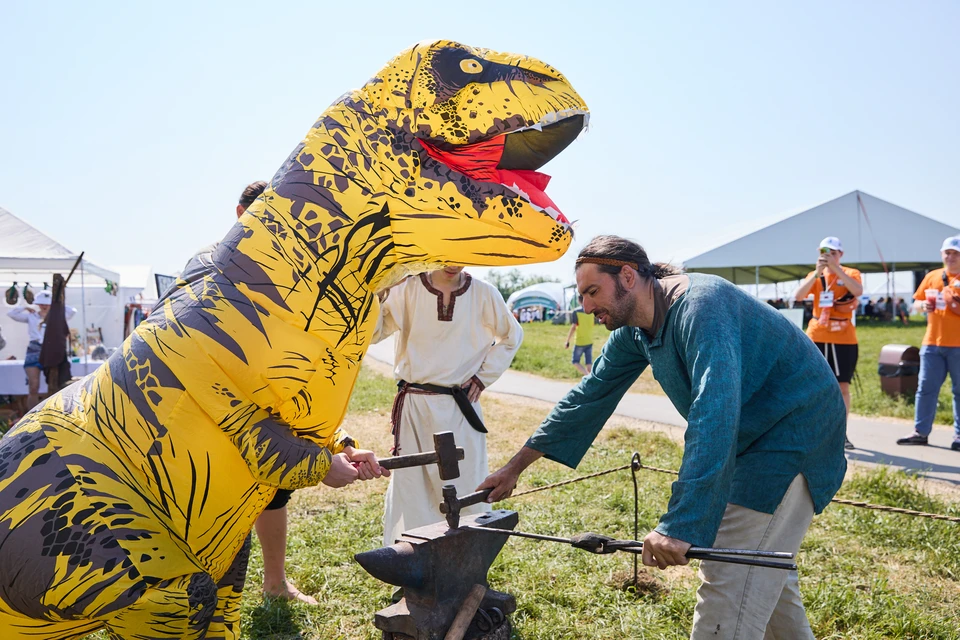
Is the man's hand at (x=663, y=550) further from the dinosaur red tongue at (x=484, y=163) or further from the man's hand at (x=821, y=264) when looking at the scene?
the man's hand at (x=821, y=264)

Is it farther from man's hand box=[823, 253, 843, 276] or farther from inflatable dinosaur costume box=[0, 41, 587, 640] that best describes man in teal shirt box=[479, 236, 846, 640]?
man's hand box=[823, 253, 843, 276]

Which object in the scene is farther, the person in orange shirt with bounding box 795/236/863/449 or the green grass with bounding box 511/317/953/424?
the green grass with bounding box 511/317/953/424

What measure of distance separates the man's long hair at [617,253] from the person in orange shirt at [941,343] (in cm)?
574

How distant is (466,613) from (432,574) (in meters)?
0.15

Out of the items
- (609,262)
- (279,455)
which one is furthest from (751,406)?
(279,455)

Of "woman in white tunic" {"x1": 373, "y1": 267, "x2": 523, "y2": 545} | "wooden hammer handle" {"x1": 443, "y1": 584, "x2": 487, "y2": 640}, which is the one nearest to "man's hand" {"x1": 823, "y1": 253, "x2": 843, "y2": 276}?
"woman in white tunic" {"x1": 373, "y1": 267, "x2": 523, "y2": 545}

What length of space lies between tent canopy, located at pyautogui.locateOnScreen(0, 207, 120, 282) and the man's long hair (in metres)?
9.27

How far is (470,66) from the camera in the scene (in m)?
1.67

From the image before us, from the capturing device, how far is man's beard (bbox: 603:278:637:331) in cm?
249

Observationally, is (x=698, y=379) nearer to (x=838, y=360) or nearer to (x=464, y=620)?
(x=464, y=620)

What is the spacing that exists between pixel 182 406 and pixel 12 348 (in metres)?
14.4

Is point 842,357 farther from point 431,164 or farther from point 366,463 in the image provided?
point 431,164

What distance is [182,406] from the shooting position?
1.53 metres

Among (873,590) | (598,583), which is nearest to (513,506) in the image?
(598,583)
